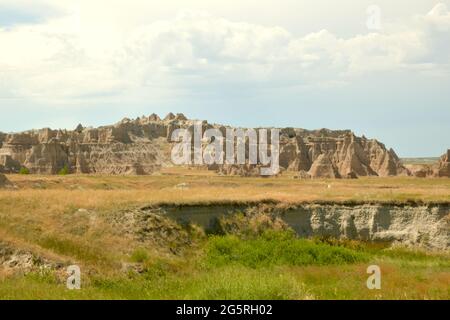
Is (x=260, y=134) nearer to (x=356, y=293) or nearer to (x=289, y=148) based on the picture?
(x=289, y=148)

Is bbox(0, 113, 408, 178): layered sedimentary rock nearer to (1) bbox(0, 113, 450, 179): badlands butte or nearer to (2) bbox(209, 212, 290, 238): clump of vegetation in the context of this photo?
(1) bbox(0, 113, 450, 179): badlands butte

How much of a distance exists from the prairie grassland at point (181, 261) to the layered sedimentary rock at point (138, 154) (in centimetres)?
7862

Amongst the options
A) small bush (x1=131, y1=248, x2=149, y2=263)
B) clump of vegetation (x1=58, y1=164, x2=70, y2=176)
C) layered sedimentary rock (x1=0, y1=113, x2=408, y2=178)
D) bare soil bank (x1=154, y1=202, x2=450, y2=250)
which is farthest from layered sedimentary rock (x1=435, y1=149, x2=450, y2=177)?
small bush (x1=131, y1=248, x2=149, y2=263)

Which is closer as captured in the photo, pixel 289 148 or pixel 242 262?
pixel 242 262

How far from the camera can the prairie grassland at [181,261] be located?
64.5 ft

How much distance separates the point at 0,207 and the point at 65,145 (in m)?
103

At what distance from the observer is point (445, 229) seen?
39094 mm

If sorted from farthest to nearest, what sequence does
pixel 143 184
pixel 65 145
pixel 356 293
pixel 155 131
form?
1. pixel 155 131
2. pixel 65 145
3. pixel 143 184
4. pixel 356 293

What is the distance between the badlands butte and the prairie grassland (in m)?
76.0

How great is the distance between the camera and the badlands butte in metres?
119

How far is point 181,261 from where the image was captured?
29453mm

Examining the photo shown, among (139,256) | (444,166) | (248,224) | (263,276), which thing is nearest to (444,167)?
(444,166)

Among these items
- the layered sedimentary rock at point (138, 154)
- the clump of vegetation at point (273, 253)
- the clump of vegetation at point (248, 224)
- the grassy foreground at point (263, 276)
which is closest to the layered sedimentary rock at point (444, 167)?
the layered sedimentary rock at point (138, 154)

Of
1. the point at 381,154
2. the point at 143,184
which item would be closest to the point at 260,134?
the point at 381,154
